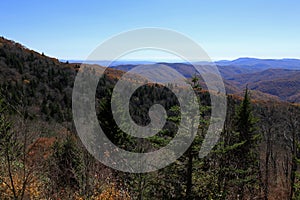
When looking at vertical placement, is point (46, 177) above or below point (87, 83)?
below

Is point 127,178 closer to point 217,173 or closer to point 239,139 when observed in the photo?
point 217,173

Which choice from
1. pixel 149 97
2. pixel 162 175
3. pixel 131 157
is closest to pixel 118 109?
pixel 131 157

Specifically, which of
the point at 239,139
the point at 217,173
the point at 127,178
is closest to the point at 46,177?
the point at 127,178

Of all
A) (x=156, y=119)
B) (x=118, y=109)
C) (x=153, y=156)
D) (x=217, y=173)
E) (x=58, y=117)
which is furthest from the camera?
(x=58, y=117)

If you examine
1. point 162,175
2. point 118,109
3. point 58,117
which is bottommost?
point 58,117

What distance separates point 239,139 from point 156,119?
887 centimetres

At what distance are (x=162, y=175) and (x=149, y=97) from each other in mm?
53711

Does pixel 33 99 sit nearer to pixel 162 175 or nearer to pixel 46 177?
pixel 46 177

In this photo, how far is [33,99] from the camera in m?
43.9

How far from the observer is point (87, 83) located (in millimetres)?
53375

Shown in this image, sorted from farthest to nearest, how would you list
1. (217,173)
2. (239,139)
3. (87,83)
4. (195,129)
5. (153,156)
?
(87,83)
(239,139)
(153,156)
(217,173)
(195,129)

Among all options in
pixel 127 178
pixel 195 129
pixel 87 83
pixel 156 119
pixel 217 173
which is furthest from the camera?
pixel 87 83

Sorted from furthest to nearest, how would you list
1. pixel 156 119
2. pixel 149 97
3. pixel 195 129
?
pixel 149 97
pixel 156 119
pixel 195 129

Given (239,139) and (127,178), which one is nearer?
(127,178)
